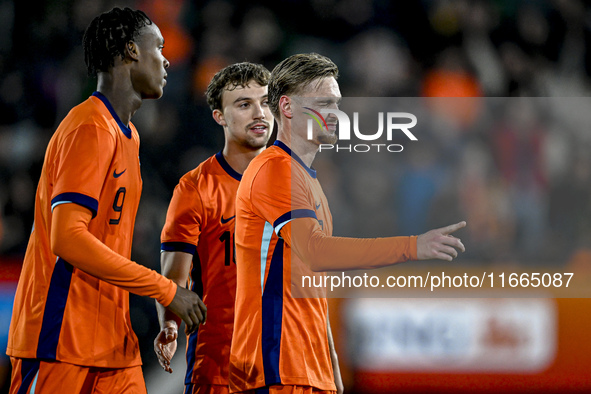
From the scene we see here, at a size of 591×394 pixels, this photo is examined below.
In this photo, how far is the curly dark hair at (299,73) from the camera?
2771mm

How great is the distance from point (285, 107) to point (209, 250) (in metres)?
0.94

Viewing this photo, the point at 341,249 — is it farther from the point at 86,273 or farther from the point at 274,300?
the point at 86,273

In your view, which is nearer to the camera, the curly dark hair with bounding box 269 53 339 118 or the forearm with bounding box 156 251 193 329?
the curly dark hair with bounding box 269 53 339 118

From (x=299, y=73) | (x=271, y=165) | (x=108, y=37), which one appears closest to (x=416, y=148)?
(x=299, y=73)

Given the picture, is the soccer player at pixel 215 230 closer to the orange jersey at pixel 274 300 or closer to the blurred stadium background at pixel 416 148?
the blurred stadium background at pixel 416 148

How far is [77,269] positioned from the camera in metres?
2.56

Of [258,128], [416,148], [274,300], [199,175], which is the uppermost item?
[416,148]

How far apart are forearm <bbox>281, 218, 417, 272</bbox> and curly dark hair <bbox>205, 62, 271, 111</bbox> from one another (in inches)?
53.9

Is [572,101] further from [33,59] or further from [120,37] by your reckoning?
[33,59]

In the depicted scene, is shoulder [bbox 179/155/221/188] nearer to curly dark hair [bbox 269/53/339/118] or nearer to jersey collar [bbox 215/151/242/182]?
jersey collar [bbox 215/151/242/182]

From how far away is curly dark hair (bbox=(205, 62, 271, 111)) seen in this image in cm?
360

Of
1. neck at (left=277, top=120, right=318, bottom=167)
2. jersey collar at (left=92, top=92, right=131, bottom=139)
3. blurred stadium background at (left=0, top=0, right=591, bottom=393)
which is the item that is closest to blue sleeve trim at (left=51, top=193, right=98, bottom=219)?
jersey collar at (left=92, top=92, right=131, bottom=139)

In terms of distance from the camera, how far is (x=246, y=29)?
6738 mm

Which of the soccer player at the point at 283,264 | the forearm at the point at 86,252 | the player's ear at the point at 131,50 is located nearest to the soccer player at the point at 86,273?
the forearm at the point at 86,252
